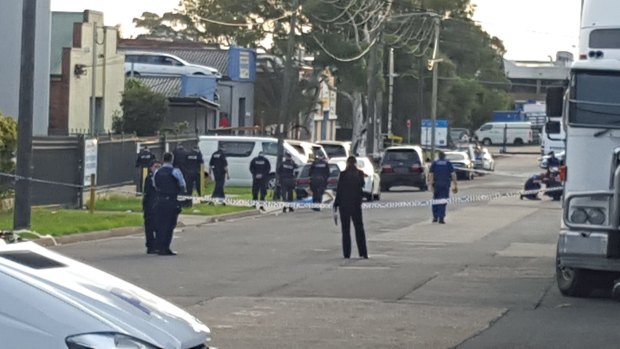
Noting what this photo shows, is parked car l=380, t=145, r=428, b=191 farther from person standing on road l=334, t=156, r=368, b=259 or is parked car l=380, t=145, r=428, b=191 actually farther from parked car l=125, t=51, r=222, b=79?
person standing on road l=334, t=156, r=368, b=259

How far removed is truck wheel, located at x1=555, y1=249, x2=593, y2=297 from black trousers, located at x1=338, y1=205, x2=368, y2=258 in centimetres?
543

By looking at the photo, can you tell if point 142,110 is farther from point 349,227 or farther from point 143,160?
point 349,227

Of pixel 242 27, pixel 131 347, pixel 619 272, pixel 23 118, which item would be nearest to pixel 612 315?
pixel 619 272

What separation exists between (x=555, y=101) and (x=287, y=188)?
23.1m

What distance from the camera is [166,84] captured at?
6397 centimetres

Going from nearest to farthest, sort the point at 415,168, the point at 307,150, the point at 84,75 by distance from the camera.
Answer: the point at 307,150, the point at 84,75, the point at 415,168

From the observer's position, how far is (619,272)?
15.4 m

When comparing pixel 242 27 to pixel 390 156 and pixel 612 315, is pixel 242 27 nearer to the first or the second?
pixel 390 156

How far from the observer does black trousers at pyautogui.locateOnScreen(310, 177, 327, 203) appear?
3644cm

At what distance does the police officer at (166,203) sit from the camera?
21719mm

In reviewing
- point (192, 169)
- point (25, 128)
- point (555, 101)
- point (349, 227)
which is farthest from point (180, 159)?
point (555, 101)

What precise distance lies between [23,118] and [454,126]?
79081mm

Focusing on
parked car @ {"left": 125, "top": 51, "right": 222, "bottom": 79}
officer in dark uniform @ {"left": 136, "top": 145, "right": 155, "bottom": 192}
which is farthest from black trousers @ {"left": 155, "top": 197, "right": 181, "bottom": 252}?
parked car @ {"left": 125, "top": 51, "right": 222, "bottom": 79}

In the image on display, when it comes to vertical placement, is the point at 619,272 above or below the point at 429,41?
below
